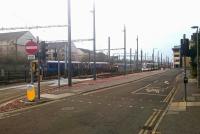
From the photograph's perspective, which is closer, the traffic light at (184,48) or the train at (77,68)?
the traffic light at (184,48)

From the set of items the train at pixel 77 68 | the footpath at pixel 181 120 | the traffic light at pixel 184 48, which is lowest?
the footpath at pixel 181 120

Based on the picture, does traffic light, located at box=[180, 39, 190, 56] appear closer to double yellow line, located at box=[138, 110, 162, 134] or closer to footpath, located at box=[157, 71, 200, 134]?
footpath, located at box=[157, 71, 200, 134]

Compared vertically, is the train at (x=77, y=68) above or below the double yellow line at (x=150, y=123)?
above

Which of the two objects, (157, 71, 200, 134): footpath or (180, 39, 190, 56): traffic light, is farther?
(180, 39, 190, 56): traffic light

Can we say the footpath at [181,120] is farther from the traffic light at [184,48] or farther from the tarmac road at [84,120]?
the traffic light at [184,48]

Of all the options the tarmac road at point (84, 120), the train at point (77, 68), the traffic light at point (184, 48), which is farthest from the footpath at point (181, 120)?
the train at point (77, 68)

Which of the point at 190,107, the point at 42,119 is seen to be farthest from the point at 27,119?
the point at 190,107

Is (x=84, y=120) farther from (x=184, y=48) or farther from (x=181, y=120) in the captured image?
(x=184, y=48)

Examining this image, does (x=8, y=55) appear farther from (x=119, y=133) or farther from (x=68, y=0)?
(x=119, y=133)

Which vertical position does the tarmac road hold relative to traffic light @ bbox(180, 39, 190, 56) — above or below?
below

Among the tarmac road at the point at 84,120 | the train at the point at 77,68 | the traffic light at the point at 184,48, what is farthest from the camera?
the train at the point at 77,68

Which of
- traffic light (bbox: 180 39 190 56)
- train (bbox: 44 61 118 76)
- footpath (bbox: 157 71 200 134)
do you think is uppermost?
traffic light (bbox: 180 39 190 56)

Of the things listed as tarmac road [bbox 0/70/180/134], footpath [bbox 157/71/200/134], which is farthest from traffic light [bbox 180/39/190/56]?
tarmac road [bbox 0/70/180/134]

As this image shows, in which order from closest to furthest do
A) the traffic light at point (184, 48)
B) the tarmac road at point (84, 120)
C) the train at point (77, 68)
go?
1. the tarmac road at point (84, 120)
2. the traffic light at point (184, 48)
3. the train at point (77, 68)
